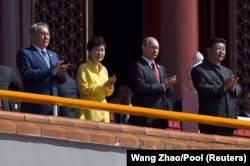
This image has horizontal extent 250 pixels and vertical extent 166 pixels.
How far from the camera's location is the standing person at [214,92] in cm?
1802

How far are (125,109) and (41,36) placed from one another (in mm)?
1388

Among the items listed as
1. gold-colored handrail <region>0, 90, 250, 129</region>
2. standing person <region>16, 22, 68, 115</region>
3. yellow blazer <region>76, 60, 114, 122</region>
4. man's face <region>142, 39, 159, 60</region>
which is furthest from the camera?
man's face <region>142, 39, 159, 60</region>

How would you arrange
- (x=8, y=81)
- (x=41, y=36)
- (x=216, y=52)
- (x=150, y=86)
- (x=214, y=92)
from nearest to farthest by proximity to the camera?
(x=8, y=81) → (x=41, y=36) → (x=150, y=86) → (x=214, y=92) → (x=216, y=52)

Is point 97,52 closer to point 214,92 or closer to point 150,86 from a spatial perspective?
point 150,86

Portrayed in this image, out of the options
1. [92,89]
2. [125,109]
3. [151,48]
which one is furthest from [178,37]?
[125,109]

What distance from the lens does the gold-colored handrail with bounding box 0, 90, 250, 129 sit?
16562 millimetres

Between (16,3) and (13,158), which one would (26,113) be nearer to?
(13,158)

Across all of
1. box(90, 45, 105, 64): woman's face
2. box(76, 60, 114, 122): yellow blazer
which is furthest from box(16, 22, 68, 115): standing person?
box(90, 45, 105, 64): woman's face

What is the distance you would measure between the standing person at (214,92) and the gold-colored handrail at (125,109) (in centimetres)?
27

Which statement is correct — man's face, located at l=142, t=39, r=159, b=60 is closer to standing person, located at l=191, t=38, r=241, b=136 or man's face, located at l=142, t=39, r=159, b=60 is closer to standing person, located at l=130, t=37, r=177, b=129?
standing person, located at l=130, t=37, r=177, b=129

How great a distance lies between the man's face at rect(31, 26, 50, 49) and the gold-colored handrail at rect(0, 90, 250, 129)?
1.10m

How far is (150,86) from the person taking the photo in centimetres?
1780

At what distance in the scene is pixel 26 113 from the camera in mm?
→ 16750

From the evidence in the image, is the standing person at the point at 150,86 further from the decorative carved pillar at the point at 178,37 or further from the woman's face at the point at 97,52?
the decorative carved pillar at the point at 178,37
